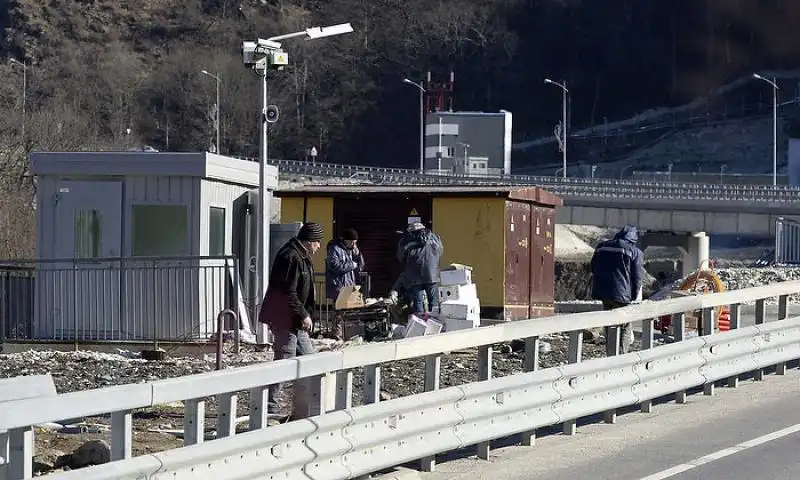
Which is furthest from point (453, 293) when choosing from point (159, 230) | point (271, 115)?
point (159, 230)

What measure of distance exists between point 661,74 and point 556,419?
12167cm

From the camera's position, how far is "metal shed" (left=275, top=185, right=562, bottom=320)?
26547 mm

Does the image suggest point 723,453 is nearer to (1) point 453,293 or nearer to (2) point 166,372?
(2) point 166,372

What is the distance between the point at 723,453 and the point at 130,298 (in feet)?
34.5

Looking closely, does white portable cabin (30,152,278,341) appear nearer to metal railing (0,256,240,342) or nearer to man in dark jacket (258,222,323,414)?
metal railing (0,256,240,342)

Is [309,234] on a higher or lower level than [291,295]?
higher

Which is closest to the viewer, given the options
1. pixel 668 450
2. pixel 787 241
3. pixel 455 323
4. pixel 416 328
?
pixel 668 450

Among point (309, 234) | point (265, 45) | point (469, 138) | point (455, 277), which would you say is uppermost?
point (469, 138)

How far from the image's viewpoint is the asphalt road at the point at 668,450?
35.9 ft

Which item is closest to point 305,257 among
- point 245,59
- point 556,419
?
point 556,419

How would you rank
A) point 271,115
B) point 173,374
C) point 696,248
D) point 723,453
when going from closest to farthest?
1. point 723,453
2. point 173,374
3. point 271,115
4. point 696,248

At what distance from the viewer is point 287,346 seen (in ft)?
43.3

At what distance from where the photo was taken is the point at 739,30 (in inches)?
4739

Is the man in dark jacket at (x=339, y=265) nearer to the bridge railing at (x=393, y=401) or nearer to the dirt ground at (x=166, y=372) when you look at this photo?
the dirt ground at (x=166, y=372)
